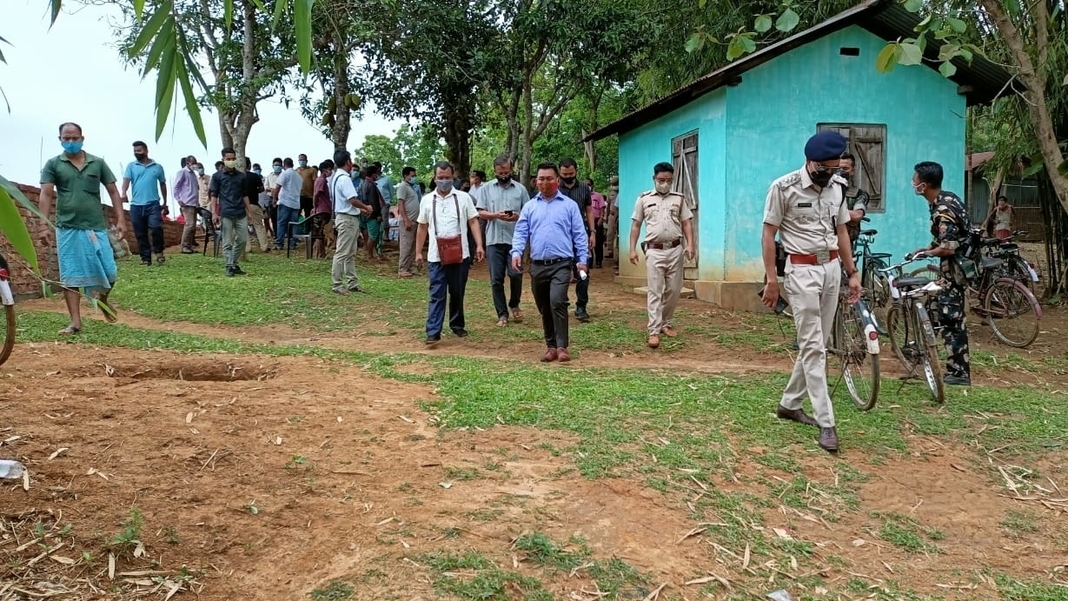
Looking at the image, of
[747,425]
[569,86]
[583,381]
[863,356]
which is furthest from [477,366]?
[569,86]

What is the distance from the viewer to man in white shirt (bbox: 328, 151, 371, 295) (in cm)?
1041

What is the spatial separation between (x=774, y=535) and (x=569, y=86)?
1346 centimetres

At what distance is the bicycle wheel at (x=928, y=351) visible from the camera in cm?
589

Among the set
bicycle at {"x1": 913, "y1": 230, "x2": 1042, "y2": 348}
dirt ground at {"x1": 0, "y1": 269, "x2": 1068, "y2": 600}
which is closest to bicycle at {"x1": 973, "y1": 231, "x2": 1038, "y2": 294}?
bicycle at {"x1": 913, "y1": 230, "x2": 1042, "y2": 348}

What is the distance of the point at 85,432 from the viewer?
4238mm

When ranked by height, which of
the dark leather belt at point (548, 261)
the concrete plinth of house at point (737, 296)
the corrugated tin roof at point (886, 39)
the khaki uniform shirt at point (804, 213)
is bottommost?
the concrete plinth of house at point (737, 296)

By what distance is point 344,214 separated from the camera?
1049cm

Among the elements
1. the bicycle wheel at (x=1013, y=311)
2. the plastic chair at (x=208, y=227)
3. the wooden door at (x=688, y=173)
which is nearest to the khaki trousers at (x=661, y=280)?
the bicycle wheel at (x=1013, y=311)

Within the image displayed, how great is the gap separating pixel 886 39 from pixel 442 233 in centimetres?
762

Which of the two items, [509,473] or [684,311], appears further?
[684,311]

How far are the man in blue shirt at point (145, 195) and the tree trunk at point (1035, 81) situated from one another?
1126cm

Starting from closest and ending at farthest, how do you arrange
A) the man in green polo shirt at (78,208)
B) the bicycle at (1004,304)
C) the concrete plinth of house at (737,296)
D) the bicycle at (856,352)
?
the bicycle at (856,352) → the man in green polo shirt at (78,208) → the bicycle at (1004,304) → the concrete plinth of house at (737,296)

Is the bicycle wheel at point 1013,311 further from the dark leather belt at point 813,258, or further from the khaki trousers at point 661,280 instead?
the dark leather belt at point 813,258

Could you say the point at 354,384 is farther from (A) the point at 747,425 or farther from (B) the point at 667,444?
(A) the point at 747,425
